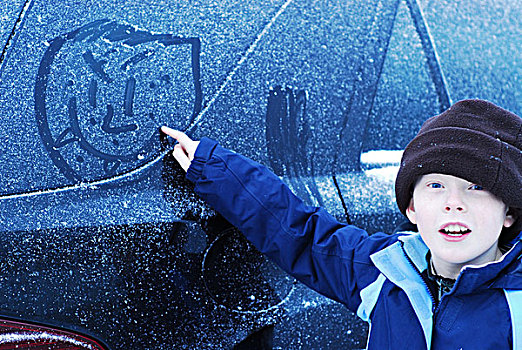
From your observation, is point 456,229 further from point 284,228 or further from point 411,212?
point 284,228

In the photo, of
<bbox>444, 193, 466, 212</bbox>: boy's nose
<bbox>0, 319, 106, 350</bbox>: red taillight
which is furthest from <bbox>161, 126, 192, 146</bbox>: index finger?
<bbox>444, 193, 466, 212</bbox>: boy's nose

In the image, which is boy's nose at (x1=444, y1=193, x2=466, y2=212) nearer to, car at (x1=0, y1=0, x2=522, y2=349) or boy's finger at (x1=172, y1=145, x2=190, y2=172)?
car at (x1=0, y1=0, x2=522, y2=349)

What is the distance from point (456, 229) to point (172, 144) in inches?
27.2

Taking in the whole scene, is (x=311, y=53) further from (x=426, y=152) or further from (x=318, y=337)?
(x=318, y=337)

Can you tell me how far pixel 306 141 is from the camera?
1.64m

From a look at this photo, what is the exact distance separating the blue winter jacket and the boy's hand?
0.02 meters

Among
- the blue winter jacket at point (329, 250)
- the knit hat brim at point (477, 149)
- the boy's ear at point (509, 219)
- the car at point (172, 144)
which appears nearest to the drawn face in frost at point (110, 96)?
the car at point (172, 144)

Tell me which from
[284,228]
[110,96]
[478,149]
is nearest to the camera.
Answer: [478,149]

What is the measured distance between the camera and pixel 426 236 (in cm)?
139

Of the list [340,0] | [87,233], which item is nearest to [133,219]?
[87,233]

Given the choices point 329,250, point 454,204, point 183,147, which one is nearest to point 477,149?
point 454,204

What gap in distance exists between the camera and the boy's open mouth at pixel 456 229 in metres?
1.32

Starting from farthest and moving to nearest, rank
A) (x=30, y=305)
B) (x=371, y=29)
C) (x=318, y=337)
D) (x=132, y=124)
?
1. (x=371, y=29)
2. (x=318, y=337)
3. (x=132, y=124)
4. (x=30, y=305)

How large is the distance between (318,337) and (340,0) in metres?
0.94
